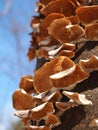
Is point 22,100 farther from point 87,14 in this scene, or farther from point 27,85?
point 87,14

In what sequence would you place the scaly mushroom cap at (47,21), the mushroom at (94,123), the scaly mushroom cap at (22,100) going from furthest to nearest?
1. the scaly mushroom cap at (47,21)
2. the scaly mushroom cap at (22,100)
3. the mushroom at (94,123)

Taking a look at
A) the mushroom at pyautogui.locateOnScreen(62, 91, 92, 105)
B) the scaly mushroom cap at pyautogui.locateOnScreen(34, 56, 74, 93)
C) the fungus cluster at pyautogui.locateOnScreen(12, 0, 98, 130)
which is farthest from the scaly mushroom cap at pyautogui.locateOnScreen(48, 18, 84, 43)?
the mushroom at pyautogui.locateOnScreen(62, 91, 92, 105)

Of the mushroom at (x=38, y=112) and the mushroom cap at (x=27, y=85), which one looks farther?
the mushroom cap at (x=27, y=85)

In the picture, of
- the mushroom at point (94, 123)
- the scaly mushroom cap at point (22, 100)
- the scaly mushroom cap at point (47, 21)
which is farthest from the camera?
the scaly mushroom cap at point (47, 21)

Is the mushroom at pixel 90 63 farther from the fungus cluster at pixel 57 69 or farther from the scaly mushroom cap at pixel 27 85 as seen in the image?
the scaly mushroom cap at pixel 27 85

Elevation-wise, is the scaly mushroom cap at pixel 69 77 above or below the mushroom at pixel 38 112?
above

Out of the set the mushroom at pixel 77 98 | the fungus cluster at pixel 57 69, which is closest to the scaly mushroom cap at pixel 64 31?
the fungus cluster at pixel 57 69

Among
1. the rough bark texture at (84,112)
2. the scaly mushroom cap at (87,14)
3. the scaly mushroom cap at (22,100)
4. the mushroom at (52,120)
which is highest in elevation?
the scaly mushroom cap at (87,14)
